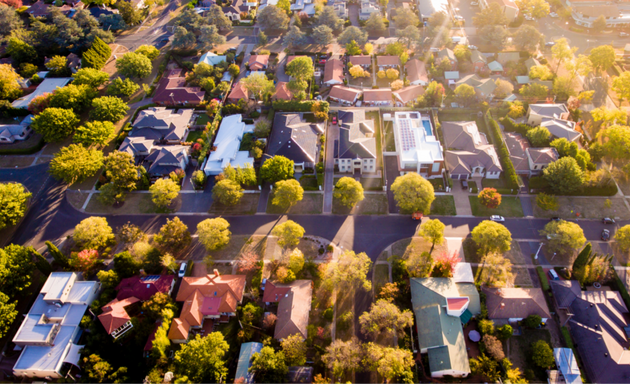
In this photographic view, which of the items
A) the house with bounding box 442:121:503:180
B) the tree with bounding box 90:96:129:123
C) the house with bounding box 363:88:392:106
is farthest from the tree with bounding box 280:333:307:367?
the tree with bounding box 90:96:129:123

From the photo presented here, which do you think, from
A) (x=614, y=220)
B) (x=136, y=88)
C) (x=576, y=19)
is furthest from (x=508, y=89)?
(x=136, y=88)

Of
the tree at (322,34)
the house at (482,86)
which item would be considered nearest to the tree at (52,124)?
the tree at (322,34)

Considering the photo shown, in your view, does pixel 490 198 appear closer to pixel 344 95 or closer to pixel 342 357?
pixel 342 357

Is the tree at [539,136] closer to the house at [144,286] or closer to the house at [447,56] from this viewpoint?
the house at [447,56]

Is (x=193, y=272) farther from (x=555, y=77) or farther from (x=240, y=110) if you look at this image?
(x=555, y=77)

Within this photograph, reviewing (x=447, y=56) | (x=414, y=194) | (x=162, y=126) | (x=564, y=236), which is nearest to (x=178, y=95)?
(x=162, y=126)

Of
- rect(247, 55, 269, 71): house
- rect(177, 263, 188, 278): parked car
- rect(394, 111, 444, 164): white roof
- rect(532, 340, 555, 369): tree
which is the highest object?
rect(247, 55, 269, 71): house

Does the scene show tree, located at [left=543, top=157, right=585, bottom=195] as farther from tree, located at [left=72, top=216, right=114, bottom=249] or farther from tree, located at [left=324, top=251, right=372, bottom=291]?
tree, located at [left=72, top=216, right=114, bottom=249]
